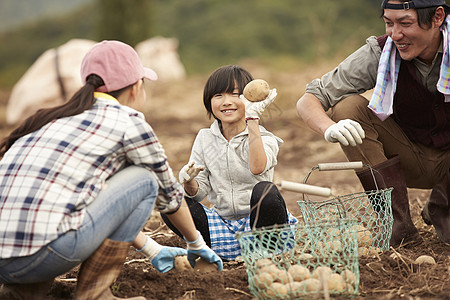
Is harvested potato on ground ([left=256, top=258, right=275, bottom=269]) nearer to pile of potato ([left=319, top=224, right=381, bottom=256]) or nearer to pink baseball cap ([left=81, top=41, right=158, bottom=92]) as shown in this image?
pile of potato ([left=319, top=224, right=381, bottom=256])

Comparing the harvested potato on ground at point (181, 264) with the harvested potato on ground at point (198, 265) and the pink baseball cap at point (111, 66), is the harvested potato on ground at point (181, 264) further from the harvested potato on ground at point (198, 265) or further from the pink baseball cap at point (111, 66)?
the pink baseball cap at point (111, 66)

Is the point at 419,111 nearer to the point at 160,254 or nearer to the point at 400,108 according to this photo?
the point at 400,108

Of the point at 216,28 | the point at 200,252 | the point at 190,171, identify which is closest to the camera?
the point at 200,252

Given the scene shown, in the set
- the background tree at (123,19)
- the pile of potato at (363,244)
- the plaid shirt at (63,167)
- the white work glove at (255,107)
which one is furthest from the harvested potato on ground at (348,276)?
the background tree at (123,19)

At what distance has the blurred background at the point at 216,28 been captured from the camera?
53.2 feet

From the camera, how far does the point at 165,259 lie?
8.14 feet

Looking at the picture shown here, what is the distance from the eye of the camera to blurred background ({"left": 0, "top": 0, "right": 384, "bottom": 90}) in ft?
53.2

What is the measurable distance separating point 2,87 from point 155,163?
13.9m

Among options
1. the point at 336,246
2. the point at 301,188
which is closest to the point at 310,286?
the point at 301,188

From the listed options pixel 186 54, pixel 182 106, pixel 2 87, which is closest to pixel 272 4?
pixel 186 54

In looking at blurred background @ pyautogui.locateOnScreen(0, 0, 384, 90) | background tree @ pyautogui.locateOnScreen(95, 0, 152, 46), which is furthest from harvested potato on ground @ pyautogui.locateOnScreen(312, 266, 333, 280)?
blurred background @ pyautogui.locateOnScreen(0, 0, 384, 90)

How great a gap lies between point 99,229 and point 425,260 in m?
1.33

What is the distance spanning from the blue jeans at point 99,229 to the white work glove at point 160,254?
1.23 feet

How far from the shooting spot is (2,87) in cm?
1482
